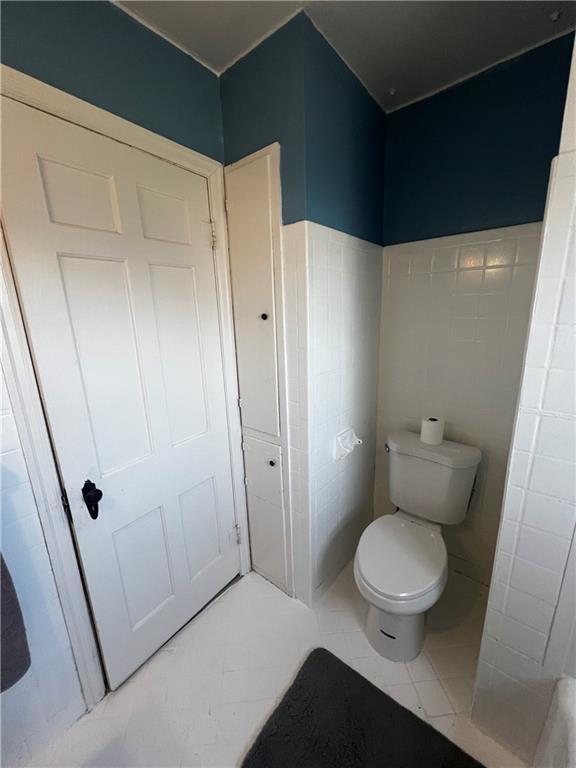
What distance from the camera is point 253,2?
969 millimetres

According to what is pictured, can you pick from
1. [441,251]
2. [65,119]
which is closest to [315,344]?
[441,251]

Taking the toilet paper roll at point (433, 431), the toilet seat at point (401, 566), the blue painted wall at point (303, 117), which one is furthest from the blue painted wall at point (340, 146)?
the toilet seat at point (401, 566)

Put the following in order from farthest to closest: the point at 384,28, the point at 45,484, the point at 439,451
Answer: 1. the point at 439,451
2. the point at 384,28
3. the point at 45,484

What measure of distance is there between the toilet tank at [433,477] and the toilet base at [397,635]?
44 cm

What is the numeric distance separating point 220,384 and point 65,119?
3.25ft

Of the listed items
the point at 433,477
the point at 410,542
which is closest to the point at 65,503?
the point at 410,542

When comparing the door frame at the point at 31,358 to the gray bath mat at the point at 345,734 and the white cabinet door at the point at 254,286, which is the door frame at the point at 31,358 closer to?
the white cabinet door at the point at 254,286

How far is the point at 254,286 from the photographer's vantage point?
52.3 inches

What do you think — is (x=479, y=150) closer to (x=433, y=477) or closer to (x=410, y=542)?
(x=433, y=477)

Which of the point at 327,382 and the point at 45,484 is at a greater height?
the point at 327,382

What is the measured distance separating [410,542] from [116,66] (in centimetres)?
205

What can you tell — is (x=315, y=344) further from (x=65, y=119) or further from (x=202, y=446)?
(x=65, y=119)

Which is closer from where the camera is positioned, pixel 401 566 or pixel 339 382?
pixel 401 566

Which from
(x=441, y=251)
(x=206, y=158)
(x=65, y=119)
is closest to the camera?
(x=65, y=119)
